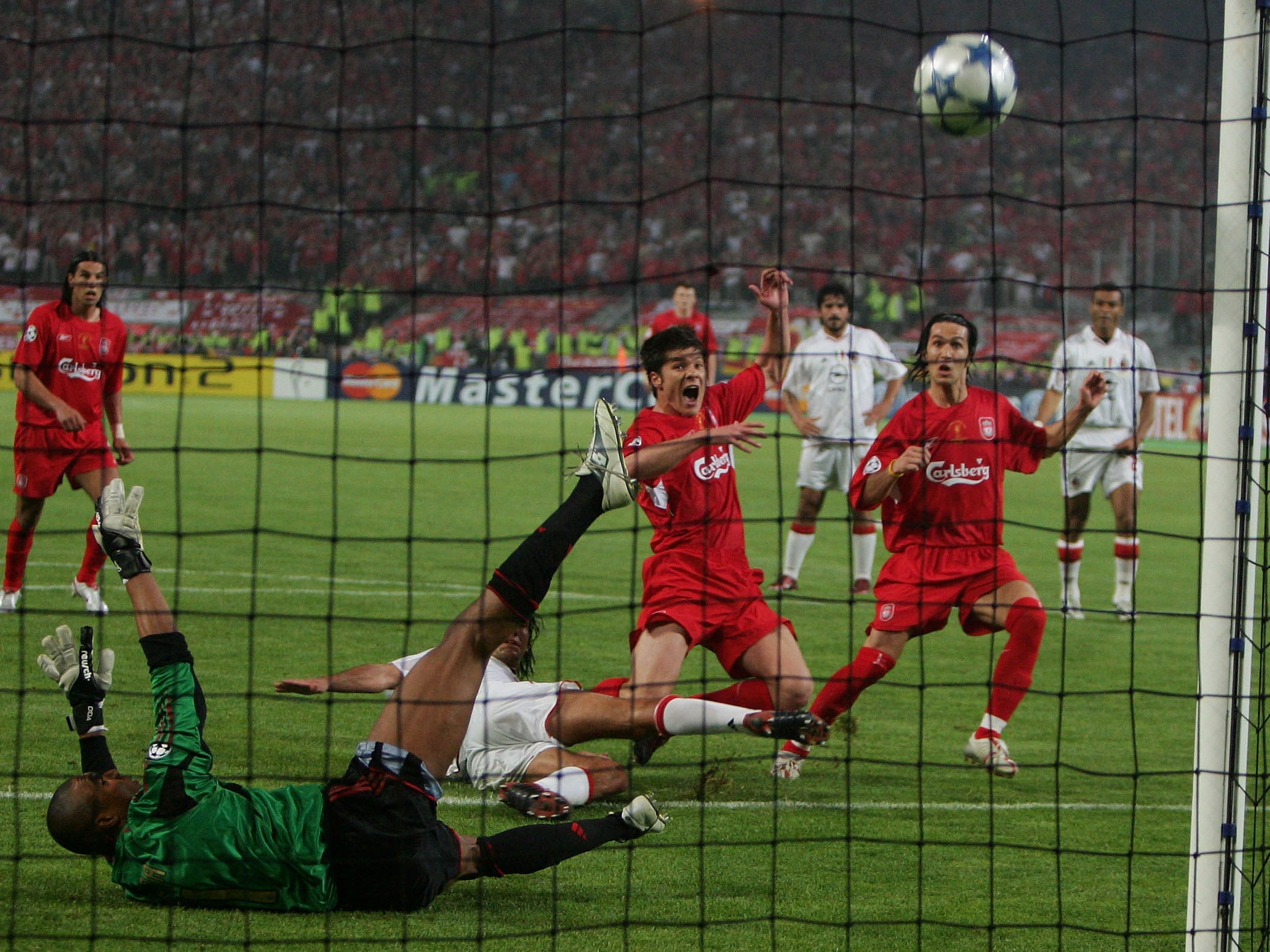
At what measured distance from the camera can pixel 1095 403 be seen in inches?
202

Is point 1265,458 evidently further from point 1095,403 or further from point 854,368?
point 854,368

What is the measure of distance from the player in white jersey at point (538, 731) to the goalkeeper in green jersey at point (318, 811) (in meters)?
0.54

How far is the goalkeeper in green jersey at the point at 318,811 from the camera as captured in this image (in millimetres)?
3814

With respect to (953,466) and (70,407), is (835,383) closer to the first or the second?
(953,466)

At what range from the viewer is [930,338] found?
5.68 metres

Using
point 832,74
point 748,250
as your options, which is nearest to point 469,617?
point 748,250

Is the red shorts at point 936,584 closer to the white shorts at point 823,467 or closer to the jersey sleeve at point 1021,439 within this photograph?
the jersey sleeve at point 1021,439

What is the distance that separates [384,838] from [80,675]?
1.20 m

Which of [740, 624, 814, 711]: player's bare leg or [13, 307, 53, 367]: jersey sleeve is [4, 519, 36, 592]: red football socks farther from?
[740, 624, 814, 711]: player's bare leg

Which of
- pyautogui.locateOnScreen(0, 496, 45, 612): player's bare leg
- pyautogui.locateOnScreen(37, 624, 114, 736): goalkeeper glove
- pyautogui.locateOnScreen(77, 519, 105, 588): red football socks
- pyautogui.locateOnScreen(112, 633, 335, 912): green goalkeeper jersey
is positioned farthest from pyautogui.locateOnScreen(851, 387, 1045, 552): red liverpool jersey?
pyautogui.locateOnScreen(0, 496, 45, 612): player's bare leg

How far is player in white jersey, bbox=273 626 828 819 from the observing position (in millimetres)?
4801

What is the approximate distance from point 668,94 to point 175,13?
11.0 metres

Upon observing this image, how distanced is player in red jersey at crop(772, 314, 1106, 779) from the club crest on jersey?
52 cm

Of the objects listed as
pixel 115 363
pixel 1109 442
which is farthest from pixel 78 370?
pixel 1109 442
